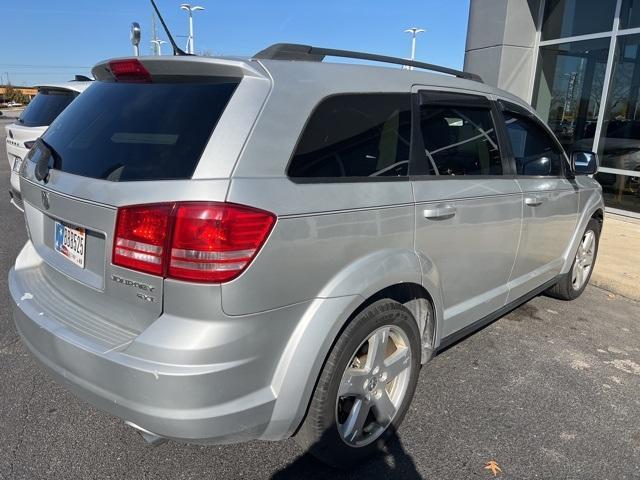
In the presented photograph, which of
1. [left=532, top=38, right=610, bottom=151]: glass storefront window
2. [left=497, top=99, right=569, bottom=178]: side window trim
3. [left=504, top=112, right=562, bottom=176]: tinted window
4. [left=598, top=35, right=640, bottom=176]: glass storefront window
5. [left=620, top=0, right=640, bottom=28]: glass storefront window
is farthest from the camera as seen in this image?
[left=532, top=38, right=610, bottom=151]: glass storefront window

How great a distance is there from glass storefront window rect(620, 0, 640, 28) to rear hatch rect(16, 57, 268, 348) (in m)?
8.87

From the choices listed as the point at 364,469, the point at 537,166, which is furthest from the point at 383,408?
the point at 537,166

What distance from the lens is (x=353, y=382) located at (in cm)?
234

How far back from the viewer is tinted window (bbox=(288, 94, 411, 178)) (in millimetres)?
2104

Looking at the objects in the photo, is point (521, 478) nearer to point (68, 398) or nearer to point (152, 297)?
point (152, 297)

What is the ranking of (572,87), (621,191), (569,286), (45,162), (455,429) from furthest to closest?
(572,87), (621,191), (569,286), (455,429), (45,162)

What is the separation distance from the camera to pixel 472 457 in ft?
8.40

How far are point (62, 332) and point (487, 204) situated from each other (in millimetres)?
2315

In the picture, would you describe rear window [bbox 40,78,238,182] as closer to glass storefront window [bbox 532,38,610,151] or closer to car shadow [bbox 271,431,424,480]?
car shadow [bbox 271,431,424,480]

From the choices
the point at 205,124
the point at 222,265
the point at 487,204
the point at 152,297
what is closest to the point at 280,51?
the point at 205,124

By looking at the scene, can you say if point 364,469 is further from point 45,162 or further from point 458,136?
point 45,162

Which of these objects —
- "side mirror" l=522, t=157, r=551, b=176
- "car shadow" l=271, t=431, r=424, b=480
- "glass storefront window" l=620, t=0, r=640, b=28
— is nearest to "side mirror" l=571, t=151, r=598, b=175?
"side mirror" l=522, t=157, r=551, b=176

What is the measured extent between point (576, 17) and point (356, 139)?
930 centimetres

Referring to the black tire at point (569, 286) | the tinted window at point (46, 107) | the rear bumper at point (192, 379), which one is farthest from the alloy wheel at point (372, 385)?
the tinted window at point (46, 107)
